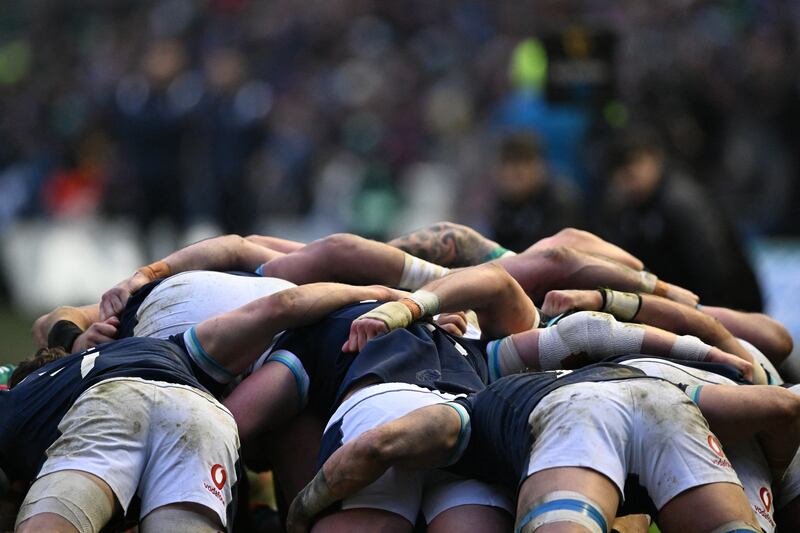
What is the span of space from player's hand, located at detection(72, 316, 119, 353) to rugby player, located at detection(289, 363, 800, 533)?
4.12 feet

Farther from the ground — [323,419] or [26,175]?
[323,419]

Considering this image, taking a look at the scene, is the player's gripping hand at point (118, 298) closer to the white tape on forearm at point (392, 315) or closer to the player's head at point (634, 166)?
the white tape on forearm at point (392, 315)

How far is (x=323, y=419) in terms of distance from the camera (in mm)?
4535

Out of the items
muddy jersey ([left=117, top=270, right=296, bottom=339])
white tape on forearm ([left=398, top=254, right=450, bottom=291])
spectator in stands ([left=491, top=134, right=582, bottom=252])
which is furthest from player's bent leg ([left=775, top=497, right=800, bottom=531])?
spectator in stands ([left=491, top=134, right=582, bottom=252])

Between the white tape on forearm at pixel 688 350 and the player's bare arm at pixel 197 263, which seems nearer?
the white tape on forearm at pixel 688 350

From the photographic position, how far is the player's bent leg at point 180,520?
378 cm

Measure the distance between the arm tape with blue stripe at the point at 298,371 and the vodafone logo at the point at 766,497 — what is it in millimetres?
1597

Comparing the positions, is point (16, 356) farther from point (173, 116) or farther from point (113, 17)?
point (113, 17)

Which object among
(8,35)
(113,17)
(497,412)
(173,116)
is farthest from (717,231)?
(8,35)

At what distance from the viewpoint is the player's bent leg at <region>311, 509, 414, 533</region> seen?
12.7 feet

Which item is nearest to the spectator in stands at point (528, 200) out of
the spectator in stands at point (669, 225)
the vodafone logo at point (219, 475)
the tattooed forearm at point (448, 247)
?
the spectator in stands at point (669, 225)

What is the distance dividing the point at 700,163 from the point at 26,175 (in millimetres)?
9422

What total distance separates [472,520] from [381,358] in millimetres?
679

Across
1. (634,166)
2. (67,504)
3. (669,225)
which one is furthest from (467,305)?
(634,166)
